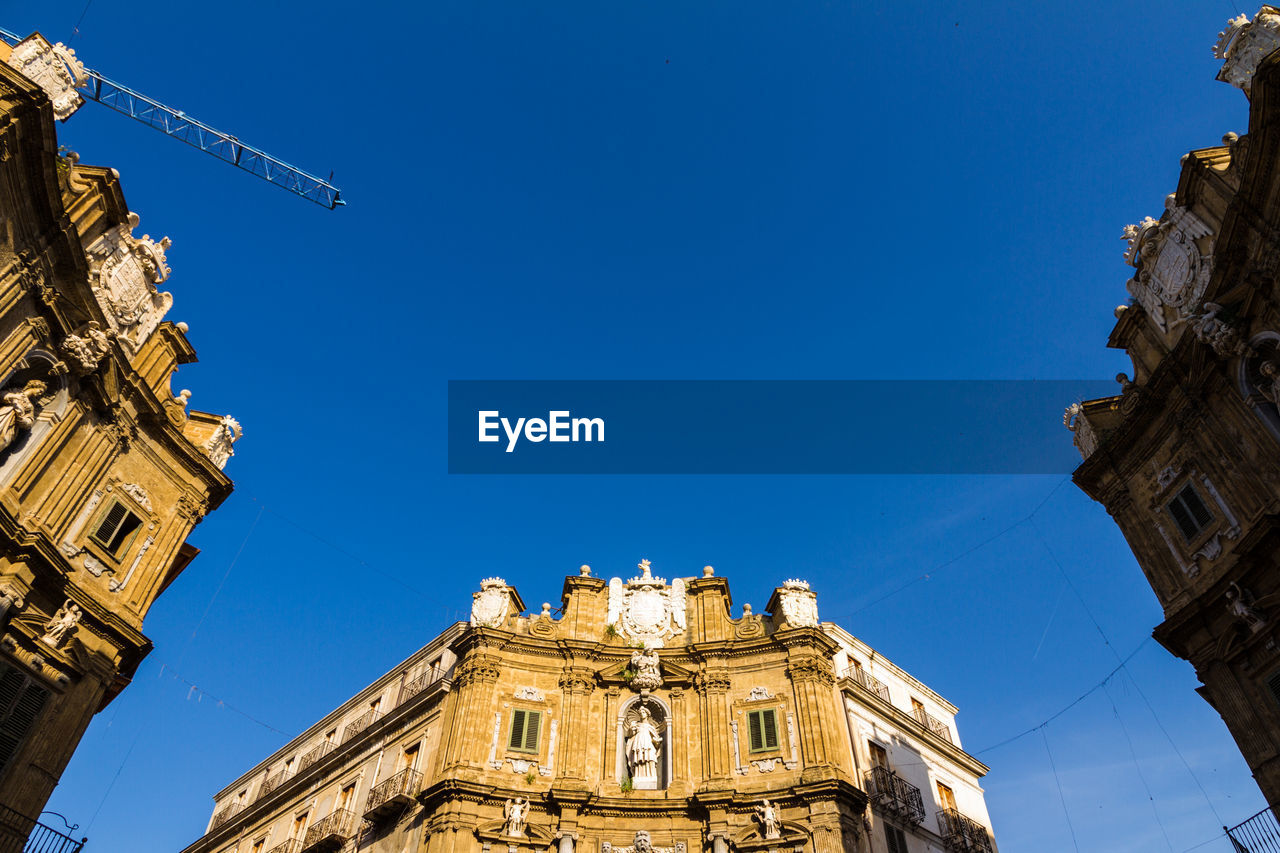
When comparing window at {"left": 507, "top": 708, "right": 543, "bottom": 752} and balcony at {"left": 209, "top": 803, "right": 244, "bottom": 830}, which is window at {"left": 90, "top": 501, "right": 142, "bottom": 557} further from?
balcony at {"left": 209, "top": 803, "right": 244, "bottom": 830}

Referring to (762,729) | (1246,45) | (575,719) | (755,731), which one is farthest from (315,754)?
(1246,45)

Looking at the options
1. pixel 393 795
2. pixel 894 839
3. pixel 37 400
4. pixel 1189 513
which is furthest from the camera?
pixel 393 795

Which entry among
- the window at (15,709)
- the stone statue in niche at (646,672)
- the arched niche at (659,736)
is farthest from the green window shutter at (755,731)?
the window at (15,709)

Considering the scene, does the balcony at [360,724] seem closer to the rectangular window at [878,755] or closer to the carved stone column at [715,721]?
the carved stone column at [715,721]

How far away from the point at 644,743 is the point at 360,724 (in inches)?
604

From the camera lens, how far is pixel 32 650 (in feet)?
64.2

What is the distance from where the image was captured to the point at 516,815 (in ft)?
91.5

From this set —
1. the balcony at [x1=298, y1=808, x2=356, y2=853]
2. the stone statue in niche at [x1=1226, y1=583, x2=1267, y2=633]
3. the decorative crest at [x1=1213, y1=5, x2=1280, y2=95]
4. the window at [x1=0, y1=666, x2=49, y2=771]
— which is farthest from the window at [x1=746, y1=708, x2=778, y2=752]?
the decorative crest at [x1=1213, y1=5, x2=1280, y2=95]

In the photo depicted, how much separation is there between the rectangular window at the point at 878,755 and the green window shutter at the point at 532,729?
12571mm

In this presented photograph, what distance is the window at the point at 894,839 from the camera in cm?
2953

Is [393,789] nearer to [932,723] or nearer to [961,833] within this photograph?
[961,833]

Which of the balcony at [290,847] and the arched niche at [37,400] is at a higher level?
the arched niche at [37,400]

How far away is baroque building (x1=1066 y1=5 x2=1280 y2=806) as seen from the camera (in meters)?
19.3

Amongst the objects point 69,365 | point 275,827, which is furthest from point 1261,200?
point 275,827
